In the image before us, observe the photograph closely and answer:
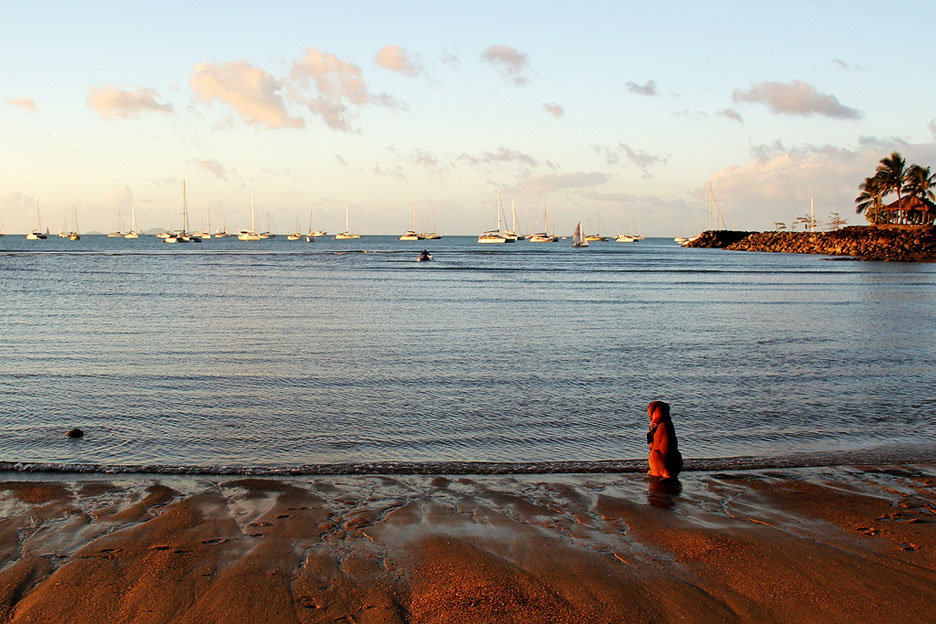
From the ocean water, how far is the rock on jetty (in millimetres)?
63674

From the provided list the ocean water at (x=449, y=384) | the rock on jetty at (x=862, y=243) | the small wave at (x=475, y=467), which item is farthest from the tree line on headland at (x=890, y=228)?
the small wave at (x=475, y=467)

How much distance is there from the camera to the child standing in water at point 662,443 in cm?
913

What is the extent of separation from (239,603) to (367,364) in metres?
12.9

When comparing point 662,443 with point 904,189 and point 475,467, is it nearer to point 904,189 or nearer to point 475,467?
point 475,467

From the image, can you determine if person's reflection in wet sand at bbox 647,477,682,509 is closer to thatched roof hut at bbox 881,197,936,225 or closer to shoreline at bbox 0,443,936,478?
shoreline at bbox 0,443,936,478

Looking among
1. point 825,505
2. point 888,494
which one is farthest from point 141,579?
point 888,494

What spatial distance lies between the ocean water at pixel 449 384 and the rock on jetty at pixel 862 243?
209 feet

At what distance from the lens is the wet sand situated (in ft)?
18.4

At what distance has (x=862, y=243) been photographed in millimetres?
100125

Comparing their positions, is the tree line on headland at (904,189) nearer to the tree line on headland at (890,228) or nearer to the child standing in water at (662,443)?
the tree line on headland at (890,228)

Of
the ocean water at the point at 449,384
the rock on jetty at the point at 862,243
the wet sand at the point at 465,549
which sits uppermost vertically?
the rock on jetty at the point at 862,243

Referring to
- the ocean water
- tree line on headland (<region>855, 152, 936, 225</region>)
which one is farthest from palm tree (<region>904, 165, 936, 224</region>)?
the ocean water

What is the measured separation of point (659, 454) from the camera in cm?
920

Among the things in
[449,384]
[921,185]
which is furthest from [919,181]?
[449,384]
